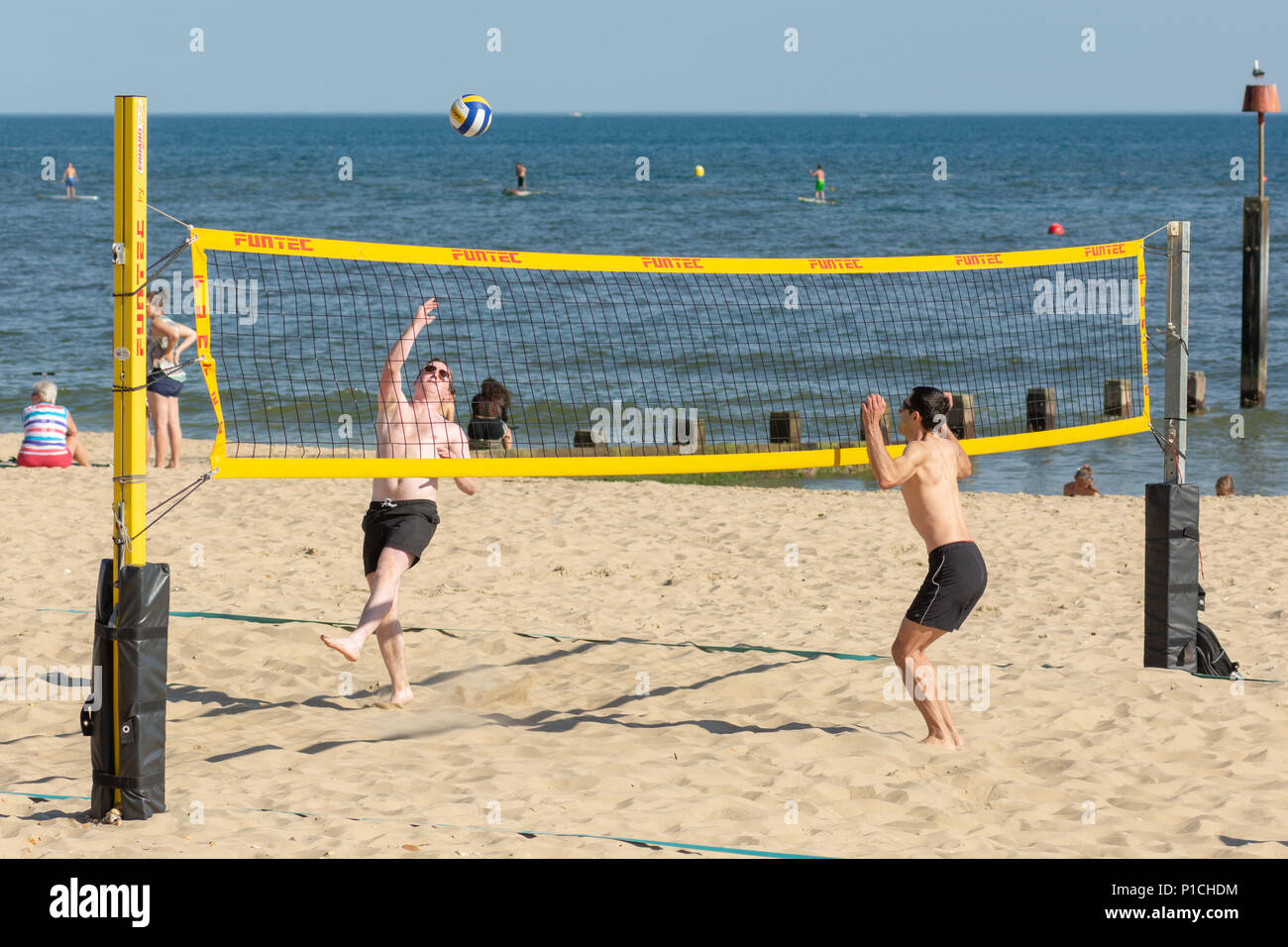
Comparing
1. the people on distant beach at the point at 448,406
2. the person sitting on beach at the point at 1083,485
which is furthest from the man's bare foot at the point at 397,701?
the person sitting on beach at the point at 1083,485

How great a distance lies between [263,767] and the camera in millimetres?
5711

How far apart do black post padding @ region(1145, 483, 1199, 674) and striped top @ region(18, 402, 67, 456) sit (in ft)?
31.7

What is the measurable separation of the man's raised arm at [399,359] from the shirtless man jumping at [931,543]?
1930mm

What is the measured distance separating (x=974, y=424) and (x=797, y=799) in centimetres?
1240

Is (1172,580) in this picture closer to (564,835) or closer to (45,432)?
(564,835)

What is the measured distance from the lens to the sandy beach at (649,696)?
509 cm

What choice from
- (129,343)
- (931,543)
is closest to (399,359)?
(129,343)

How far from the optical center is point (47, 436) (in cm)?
1273

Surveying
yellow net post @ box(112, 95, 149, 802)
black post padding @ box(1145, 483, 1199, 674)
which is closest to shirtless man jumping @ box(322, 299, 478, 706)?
yellow net post @ box(112, 95, 149, 802)

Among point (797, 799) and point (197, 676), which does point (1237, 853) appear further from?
point (197, 676)

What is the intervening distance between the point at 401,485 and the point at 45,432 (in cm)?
768

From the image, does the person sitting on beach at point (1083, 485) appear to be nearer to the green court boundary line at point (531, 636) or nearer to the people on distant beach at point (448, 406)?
the green court boundary line at point (531, 636)

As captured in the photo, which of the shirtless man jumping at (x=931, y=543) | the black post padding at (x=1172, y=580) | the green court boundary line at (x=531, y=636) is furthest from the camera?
the green court boundary line at (x=531, y=636)

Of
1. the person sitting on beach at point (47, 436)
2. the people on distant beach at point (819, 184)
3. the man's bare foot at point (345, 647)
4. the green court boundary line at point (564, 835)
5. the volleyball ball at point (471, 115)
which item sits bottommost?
the green court boundary line at point (564, 835)
